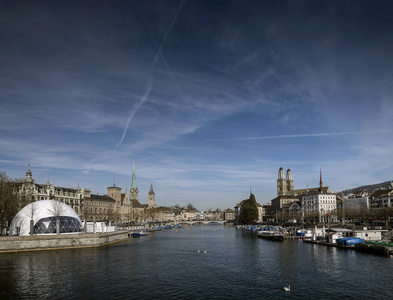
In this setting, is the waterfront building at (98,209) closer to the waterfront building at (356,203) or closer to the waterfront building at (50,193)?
the waterfront building at (50,193)

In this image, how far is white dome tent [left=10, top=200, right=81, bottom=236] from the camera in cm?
7444

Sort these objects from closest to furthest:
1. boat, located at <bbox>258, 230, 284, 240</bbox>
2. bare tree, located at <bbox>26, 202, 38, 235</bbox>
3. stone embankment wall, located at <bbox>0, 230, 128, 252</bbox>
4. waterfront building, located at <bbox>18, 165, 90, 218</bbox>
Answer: stone embankment wall, located at <bbox>0, 230, 128, 252</bbox>
bare tree, located at <bbox>26, 202, 38, 235</bbox>
boat, located at <bbox>258, 230, 284, 240</bbox>
waterfront building, located at <bbox>18, 165, 90, 218</bbox>

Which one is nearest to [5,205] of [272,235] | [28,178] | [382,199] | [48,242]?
[48,242]

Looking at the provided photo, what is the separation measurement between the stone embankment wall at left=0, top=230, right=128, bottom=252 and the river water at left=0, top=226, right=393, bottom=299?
372 centimetres

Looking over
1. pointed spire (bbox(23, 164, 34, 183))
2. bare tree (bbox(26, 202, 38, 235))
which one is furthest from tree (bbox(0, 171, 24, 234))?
pointed spire (bbox(23, 164, 34, 183))

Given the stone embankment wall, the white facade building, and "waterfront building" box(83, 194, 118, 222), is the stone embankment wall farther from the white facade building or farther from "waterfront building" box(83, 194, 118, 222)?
the white facade building

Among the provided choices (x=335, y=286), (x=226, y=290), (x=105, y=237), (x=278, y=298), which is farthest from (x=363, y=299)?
(x=105, y=237)

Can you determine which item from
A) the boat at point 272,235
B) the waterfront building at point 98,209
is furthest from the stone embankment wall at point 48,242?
the waterfront building at point 98,209

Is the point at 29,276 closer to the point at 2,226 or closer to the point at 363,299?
the point at 363,299

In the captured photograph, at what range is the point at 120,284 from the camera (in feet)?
126

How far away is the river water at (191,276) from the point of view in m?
34.9

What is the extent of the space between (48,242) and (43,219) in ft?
31.2

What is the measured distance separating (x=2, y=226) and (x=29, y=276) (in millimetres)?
50978

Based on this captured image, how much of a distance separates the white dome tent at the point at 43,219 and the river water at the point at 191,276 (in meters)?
13.2
